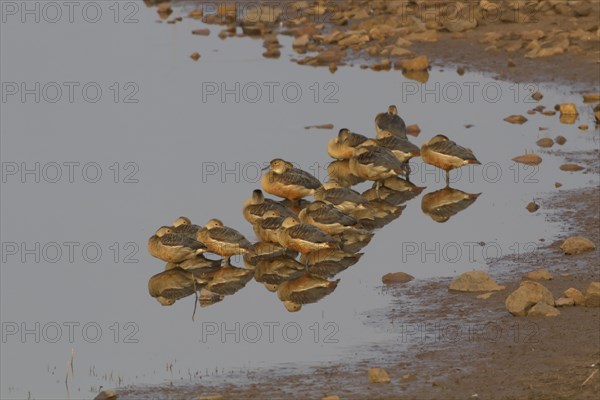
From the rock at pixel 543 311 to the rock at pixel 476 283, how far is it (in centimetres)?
121

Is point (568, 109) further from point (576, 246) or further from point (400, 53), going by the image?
point (576, 246)

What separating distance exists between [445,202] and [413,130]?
453 cm

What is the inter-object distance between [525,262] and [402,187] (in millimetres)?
4597

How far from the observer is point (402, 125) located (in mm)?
23578

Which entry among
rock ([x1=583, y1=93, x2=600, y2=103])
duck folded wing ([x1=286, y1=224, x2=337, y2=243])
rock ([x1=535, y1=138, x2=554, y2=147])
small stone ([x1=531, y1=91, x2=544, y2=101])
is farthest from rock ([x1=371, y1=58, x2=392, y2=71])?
duck folded wing ([x1=286, y1=224, x2=337, y2=243])

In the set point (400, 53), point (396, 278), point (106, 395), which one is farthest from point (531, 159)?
point (106, 395)

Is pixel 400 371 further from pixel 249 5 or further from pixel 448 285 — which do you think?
pixel 249 5

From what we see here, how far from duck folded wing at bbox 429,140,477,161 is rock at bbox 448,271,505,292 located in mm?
5525

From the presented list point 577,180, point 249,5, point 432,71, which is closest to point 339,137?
point 577,180

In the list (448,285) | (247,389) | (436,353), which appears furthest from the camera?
(448,285)

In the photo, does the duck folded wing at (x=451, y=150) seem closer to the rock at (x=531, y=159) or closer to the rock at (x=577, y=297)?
the rock at (x=531, y=159)

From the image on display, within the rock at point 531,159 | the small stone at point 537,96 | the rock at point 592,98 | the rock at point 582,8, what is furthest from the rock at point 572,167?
the rock at point 582,8

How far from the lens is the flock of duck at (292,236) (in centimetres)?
1733

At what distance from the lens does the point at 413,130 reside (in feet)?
83.3
